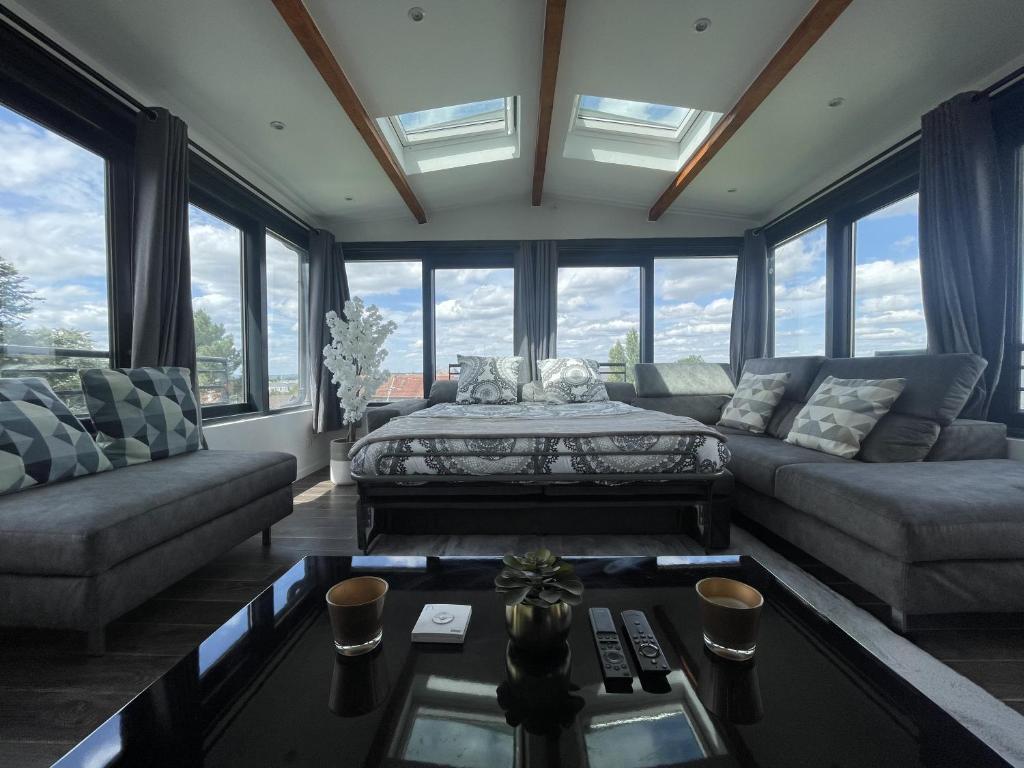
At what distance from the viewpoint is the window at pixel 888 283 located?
9.62 feet

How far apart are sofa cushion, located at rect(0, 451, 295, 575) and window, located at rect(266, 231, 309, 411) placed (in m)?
2.11

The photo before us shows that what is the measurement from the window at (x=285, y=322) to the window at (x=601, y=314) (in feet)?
8.67

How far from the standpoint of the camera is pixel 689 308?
4.83 meters

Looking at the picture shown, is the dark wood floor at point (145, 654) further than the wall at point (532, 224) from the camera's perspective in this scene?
No

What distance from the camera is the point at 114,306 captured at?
7.77 ft

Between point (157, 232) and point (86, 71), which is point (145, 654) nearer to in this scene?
point (157, 232)

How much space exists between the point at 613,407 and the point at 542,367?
103 cm

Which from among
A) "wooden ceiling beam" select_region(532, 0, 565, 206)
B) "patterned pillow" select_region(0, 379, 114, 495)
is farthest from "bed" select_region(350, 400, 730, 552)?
"wooden ceiling beam" select_region(532, 0, 565, 206)

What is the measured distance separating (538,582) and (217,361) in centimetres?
328

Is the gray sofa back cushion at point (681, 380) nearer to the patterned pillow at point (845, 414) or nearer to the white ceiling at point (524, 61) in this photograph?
the patterned pillow at point (845, 414)

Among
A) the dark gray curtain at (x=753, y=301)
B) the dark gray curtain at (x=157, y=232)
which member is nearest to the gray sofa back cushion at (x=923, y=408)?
the dark gray curtain at (x=753, y=301)

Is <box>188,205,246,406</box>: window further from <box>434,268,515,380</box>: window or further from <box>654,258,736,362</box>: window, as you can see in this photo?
<box>654,258,736,362</box>: window

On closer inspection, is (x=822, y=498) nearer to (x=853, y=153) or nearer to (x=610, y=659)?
(x=610, y=659)

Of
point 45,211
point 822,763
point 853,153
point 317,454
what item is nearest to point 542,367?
point 317,454
